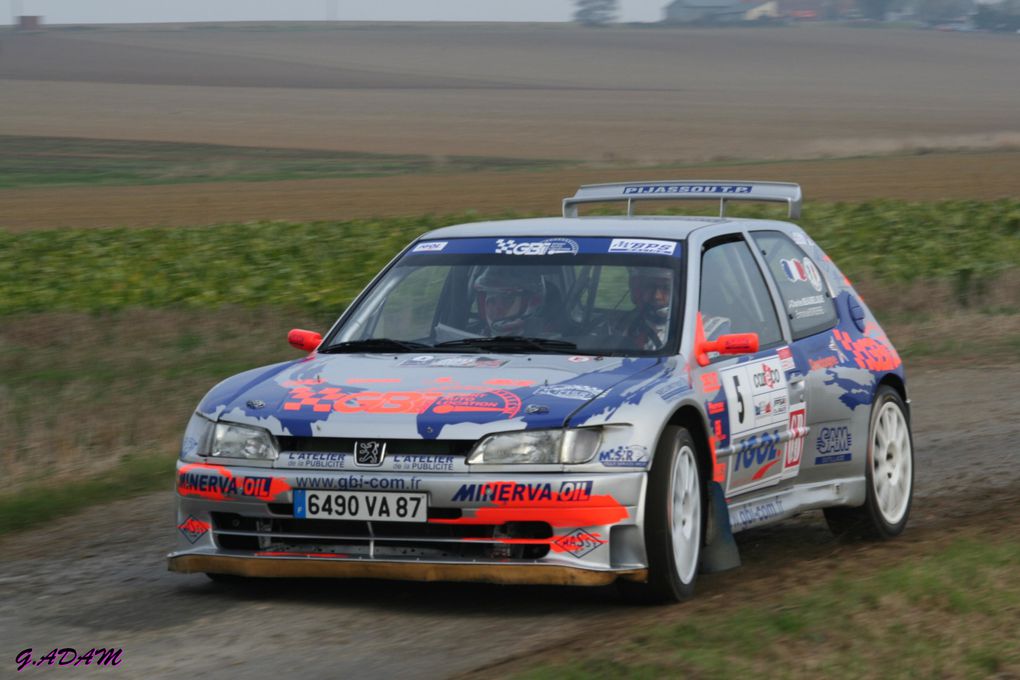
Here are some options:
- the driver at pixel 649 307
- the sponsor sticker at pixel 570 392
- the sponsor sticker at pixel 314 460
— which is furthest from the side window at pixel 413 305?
the sponsor sticker at pixel 314 460

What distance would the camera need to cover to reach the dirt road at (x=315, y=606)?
5562 millimetres

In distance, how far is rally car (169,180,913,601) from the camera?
238 inches

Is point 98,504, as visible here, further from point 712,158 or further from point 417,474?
point 712,158

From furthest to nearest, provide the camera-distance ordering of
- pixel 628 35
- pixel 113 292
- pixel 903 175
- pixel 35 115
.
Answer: pixel 628 35 < pixel 35 115 < pixel 903 175 < pixel 113 292

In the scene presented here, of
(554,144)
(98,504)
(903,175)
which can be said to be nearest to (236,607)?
(98,504)

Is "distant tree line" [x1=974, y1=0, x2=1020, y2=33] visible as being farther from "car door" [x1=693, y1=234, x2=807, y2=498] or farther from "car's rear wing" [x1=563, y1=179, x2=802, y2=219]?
"car door" [x1=693, y1=234, x2=807, y2=498]

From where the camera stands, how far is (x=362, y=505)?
6.08 m

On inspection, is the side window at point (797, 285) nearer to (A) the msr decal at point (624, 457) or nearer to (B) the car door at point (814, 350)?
(B) the car door at point (814, 350)

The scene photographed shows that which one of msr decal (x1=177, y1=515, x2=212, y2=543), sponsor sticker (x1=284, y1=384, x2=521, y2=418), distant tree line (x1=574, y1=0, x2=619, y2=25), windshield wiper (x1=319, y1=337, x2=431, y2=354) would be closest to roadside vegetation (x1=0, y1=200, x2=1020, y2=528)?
windshield wiper (x1=319, y1=337, x2=431, y2=354)

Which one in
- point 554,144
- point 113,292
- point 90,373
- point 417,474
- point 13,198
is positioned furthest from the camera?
point 554,144

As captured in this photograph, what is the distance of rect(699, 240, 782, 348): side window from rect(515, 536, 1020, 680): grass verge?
1305 millimetres

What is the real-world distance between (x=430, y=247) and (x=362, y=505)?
1.90m

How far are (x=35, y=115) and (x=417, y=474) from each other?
73.7m

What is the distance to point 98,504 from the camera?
9.33 meters
